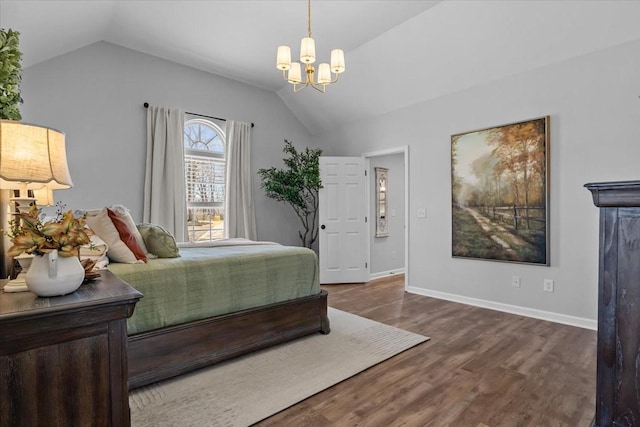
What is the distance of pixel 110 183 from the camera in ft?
13.4

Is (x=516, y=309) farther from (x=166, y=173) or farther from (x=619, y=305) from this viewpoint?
(x=166, y=173)

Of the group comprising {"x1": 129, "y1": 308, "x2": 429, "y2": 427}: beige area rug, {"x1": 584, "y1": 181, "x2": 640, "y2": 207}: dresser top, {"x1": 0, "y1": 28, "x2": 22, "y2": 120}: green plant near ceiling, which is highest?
{"x1": 0, "y1": 28, "x2": 22, "y2": 120}: green plant near ceiling

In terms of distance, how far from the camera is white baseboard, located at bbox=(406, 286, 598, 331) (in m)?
3.23

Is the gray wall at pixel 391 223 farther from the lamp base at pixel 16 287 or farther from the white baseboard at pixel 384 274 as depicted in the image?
the lamp base at pixel 16 287

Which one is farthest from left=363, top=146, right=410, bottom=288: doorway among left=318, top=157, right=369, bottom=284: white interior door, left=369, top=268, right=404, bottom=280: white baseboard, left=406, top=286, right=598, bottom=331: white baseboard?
left=406, top=286, right=598, bottom=331: white baseboard

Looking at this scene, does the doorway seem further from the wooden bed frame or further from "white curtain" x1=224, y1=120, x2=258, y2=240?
the wooden bed frame

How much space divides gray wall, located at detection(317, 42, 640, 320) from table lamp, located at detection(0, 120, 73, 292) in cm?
400

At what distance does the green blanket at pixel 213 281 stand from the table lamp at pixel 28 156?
861 mm

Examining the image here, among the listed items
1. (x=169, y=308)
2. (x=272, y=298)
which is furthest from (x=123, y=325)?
(x=272, y=298)

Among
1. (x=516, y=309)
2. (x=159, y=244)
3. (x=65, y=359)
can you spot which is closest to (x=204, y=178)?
(x=159, y=244)

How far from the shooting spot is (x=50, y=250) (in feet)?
3.66

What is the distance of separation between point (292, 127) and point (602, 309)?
209 inches

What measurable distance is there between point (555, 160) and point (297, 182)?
131 inches

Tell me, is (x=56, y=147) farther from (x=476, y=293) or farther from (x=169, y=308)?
(x=476, y=293)
